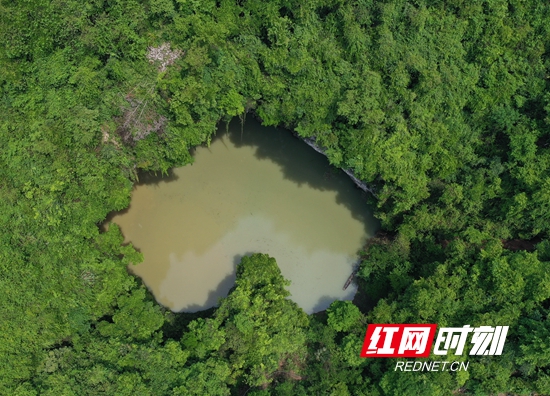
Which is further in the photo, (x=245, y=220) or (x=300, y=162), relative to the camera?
(x=300, y=162)

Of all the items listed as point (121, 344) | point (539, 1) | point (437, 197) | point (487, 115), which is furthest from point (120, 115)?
point (539, 1)

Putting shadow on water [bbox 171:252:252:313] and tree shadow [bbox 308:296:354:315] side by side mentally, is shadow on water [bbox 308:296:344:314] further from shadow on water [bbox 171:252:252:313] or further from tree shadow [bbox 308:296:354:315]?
shadow on water [bbox 171:252:252:313]

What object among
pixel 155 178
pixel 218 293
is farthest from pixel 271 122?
pixel 218 293

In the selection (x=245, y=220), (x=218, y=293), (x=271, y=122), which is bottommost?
(x=218, y=293)

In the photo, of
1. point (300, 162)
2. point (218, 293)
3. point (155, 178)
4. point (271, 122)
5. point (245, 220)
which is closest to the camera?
point (271, 122)

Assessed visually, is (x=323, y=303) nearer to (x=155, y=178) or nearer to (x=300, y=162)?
(x=300, y=162)

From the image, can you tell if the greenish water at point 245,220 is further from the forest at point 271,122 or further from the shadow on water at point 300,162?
the forest at point 271,122

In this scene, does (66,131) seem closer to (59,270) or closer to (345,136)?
(59,270)

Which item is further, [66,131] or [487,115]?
[487,115]
